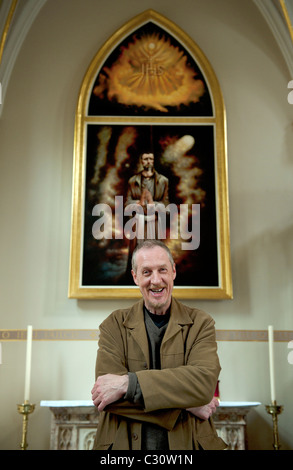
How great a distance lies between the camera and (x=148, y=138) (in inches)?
209

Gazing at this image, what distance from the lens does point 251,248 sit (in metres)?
5.01

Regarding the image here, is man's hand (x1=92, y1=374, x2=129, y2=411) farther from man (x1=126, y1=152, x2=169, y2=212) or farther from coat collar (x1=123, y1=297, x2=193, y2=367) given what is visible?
man (x1=126, y1=152, x2=169, y2=212)

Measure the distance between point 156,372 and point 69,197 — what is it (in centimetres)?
331

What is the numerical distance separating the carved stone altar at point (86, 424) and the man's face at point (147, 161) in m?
2.44

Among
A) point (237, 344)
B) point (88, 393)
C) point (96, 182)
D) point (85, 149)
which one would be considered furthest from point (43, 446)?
point (85, 149)

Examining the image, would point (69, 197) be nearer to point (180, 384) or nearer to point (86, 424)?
point (86, 424)

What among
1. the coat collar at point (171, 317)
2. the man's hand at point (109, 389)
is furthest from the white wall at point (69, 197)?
the man's hand at point (109, 389)

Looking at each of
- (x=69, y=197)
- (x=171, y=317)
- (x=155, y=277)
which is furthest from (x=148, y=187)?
(x=171, y=317)

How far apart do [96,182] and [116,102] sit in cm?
97

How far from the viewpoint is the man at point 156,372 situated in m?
2.09

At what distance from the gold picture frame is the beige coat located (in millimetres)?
2406

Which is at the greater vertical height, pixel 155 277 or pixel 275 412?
pixel 155 277
